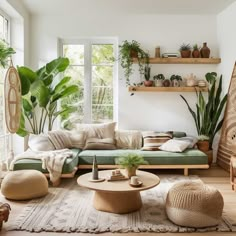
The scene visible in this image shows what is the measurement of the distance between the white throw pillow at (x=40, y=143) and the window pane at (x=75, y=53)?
176 centimetres

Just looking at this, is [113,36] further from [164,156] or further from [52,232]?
[52,232]

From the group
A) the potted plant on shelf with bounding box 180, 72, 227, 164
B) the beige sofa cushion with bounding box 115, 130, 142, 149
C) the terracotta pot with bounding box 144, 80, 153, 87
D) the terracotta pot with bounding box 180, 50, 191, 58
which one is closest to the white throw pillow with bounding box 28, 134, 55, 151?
the beige sofa cushion with bounding box 115, 130, 142, 149

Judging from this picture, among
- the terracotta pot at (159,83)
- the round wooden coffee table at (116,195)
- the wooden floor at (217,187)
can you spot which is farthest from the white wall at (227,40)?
the round wooden coffee table at (116,195)

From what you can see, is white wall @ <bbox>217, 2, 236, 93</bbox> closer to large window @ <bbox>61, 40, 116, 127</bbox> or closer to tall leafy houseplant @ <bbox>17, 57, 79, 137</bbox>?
large window @ <bbox>61, 40, 116, 127</bbox>

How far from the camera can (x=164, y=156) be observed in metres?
4.68

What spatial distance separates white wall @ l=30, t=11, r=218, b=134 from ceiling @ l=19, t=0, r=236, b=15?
0.17 meters

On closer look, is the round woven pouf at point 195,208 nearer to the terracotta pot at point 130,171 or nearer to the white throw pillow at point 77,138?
the terracotta pot at point 130,171

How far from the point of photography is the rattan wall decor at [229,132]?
500 cm

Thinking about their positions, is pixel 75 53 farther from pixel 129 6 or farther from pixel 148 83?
pixel 148 83

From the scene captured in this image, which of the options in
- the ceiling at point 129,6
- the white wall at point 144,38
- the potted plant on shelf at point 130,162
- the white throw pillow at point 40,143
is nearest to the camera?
the potted plant on shelf at point 130,162

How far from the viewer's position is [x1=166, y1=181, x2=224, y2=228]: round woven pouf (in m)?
2.81

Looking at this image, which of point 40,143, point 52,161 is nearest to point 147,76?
point 40,143

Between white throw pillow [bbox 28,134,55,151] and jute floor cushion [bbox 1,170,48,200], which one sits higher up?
white throw pillow [bbox 28,134,55,151]

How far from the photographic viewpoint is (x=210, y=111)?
545 centimetres
